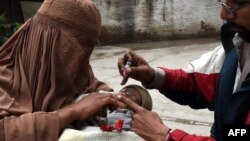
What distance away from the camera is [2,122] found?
197 centimetres

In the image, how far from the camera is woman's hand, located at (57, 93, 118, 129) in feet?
6.77

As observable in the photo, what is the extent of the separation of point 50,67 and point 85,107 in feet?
0.87

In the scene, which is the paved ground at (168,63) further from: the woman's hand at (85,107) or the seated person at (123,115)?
the woman's hand at (85,107)

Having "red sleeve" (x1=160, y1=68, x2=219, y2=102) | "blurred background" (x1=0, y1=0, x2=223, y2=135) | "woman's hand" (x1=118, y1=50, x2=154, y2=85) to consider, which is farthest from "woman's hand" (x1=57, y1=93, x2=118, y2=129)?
"blurred background" (x1=0, y1=0, x2=223, y2=135)

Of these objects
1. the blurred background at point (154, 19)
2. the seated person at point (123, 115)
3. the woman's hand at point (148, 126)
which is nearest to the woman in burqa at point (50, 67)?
the seated person at point (123, 115)

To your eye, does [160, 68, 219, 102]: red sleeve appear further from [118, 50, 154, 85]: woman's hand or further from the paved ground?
the paved ground

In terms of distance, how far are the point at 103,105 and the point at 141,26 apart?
406 inches

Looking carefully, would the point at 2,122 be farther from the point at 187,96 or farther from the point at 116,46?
the point at 116,46

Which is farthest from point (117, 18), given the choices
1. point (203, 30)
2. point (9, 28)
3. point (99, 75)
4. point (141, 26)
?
point (99, 75)

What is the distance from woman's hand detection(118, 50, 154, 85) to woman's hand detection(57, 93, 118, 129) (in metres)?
0.31

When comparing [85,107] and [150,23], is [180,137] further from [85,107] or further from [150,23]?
[150,23]

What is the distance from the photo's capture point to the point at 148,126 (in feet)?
6.31

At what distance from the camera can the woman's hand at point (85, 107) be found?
206 centimetres

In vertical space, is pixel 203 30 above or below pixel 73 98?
below
